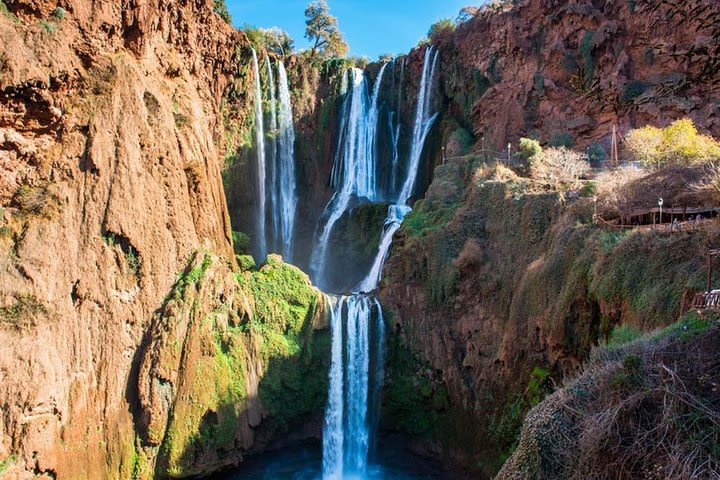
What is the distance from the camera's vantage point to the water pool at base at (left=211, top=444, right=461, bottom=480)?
18953 mm

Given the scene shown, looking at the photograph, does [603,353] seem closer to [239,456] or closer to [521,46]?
[239,456]

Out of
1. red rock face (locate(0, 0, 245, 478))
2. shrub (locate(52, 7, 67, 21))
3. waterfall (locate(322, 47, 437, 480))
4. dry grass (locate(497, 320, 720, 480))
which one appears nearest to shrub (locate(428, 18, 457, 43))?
waterfall (locate(322, 47, 437, 480))

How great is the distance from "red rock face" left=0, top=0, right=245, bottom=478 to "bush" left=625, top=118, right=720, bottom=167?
57.2 ft

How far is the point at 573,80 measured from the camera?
714 cm

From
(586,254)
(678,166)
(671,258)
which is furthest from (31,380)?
(678,166)

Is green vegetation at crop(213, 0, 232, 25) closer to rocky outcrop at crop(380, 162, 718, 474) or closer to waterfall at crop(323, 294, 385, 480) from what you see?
rocky outcrop at crop(380, 162, 718, 474)

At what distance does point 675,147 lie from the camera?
18562mm

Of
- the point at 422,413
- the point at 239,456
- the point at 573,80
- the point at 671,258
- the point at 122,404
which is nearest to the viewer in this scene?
the point at 573,80

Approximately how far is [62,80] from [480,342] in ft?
54.9

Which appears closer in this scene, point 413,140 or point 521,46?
point 521,46

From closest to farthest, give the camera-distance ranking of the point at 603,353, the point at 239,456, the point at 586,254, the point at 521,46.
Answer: the point at 603,353 < the point at 586,254 < the point at 239,456 < the point at 521,46

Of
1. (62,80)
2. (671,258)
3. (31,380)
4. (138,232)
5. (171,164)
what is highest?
(62,80)

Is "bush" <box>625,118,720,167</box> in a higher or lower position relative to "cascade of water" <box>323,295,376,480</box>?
higher

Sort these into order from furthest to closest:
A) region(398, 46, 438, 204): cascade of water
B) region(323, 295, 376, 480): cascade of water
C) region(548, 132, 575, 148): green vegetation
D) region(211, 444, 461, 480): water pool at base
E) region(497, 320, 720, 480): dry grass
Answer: region(398, 46, 438, 204): cascade of water → region(548, 132, 575, 148): green vegetation → region(323, 295, 376, 480): cascade of water → region(211, 444, 461, 480): water pool at base → region(497, 320, 720, 480): dry grass
